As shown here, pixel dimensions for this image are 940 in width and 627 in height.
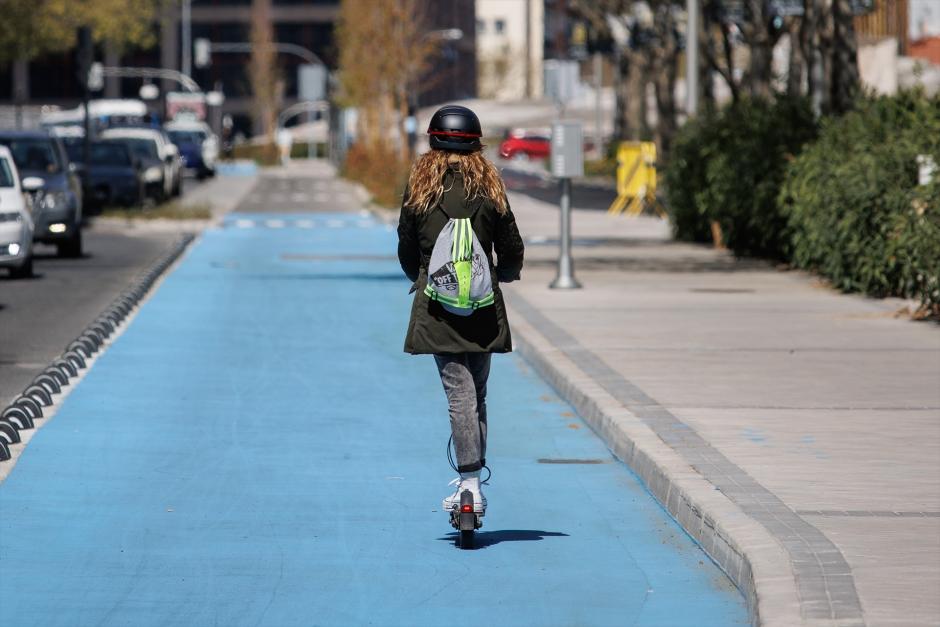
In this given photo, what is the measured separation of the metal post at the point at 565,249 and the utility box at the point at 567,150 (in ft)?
0.41

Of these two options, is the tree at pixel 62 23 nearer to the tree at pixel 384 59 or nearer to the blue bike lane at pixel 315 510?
the tree at pixel 384 59

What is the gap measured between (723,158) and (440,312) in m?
19.5

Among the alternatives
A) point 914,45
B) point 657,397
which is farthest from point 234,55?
point 657,397

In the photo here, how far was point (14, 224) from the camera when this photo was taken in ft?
76.6

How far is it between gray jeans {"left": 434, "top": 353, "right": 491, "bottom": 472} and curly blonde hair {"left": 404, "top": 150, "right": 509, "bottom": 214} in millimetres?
614

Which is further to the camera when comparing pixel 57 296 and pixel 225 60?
pixel 225 60

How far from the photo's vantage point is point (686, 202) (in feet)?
103

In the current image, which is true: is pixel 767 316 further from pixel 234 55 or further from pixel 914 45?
pixel 234 55

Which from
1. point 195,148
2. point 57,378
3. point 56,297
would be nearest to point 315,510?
point 57,378

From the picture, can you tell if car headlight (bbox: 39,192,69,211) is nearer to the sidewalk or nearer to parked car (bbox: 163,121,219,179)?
the sidewalk

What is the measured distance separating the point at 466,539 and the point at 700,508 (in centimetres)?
97

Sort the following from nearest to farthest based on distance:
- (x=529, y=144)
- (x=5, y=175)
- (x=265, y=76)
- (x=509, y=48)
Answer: (x=5, y=175) → (x=529, y=144) → (x=265, y=76) → (x=509, y=48)

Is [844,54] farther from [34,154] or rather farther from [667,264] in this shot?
[34,154]

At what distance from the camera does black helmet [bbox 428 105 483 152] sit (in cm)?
805
